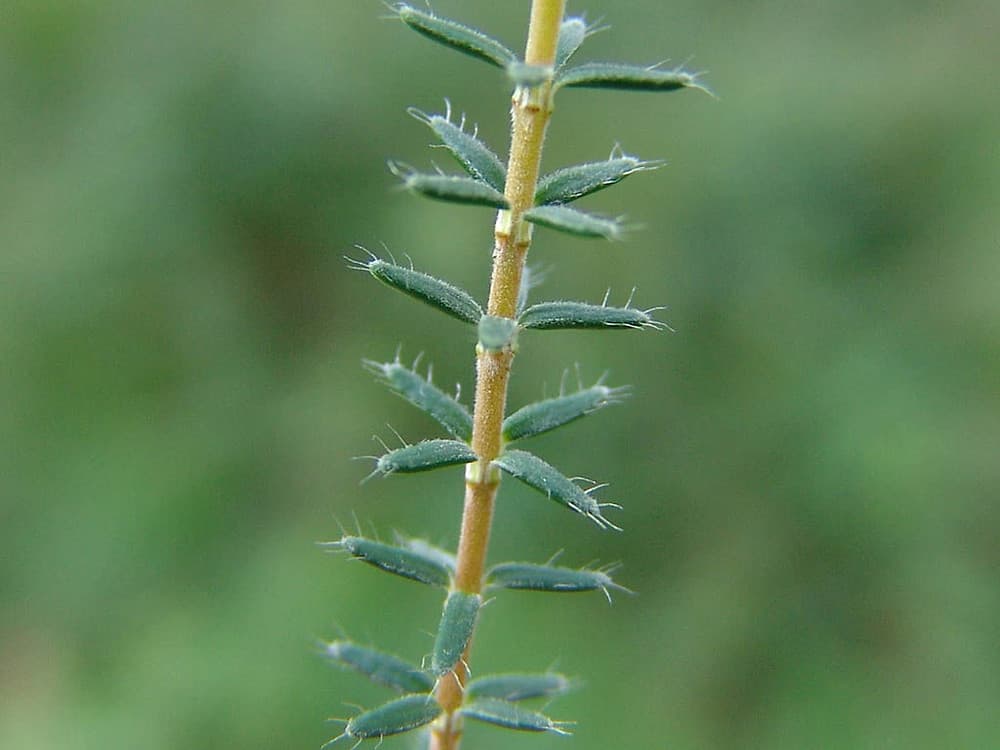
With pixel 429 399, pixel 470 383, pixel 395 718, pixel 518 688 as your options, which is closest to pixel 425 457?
pixel 429 399

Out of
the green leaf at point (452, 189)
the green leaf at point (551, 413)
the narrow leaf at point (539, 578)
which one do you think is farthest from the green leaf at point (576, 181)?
the narrow leaf at point (539, 578)

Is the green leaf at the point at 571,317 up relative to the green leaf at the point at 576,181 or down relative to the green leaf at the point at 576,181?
down

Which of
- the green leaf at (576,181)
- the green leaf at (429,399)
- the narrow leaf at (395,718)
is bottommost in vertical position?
the narrow leaf at (395,718)

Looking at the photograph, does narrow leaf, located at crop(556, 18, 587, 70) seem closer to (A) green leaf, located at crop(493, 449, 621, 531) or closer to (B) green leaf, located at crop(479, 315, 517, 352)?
(B) green leaf, located at crop(479, 315, 517, 352)

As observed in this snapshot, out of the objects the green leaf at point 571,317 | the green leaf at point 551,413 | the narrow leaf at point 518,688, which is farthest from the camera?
the narrow leaf at point 518,688

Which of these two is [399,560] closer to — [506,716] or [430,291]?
[506,716]

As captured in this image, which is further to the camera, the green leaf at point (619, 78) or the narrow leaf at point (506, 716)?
the narrow leaf at point (506, 716)

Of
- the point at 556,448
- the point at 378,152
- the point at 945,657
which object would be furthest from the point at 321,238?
the point at 945,657

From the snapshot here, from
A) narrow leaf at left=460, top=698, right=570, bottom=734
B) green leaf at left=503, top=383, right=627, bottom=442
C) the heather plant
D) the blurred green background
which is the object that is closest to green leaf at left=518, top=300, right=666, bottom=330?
the heather plant

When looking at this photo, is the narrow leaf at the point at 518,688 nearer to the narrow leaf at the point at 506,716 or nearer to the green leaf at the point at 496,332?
the narrow leaf at the point at 506,716
